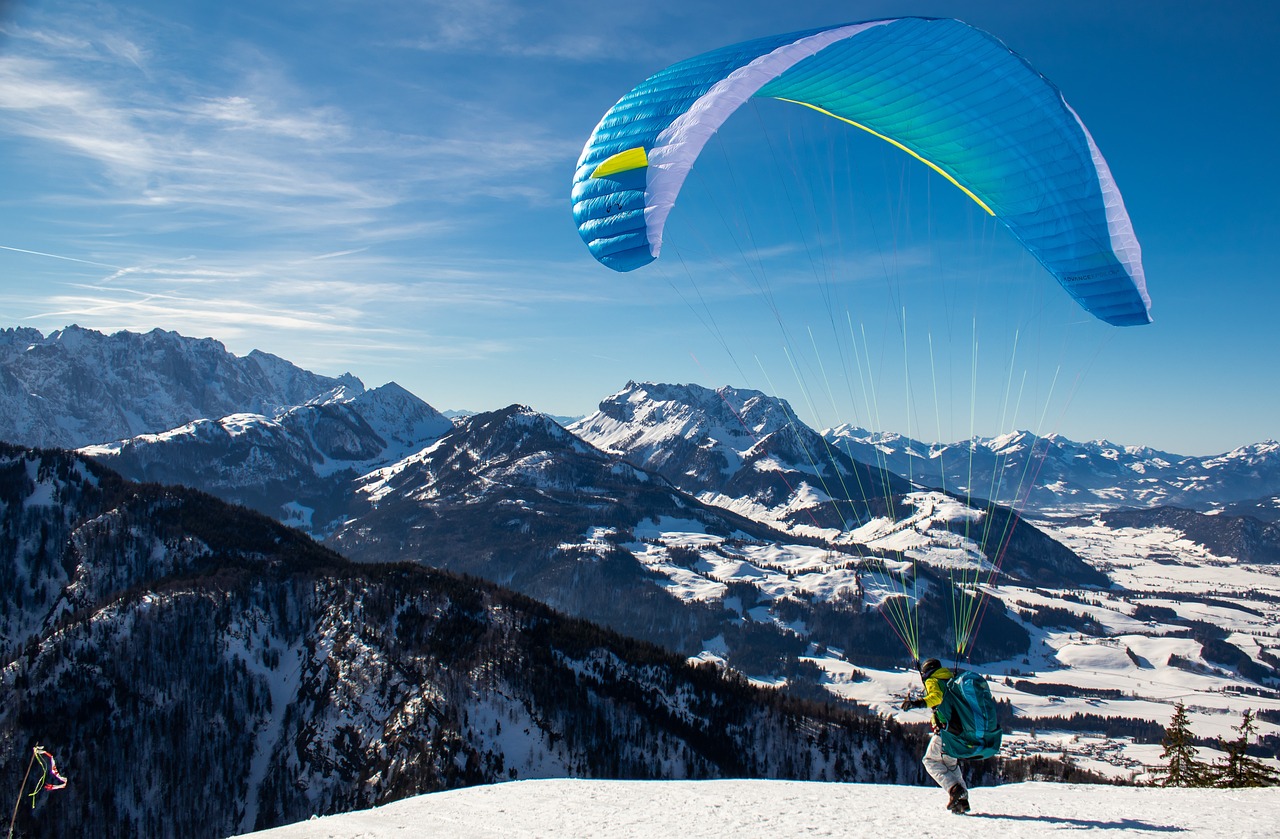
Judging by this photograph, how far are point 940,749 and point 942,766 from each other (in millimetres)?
333

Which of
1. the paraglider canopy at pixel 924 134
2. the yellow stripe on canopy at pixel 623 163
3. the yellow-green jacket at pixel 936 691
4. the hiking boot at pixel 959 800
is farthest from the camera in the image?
the paraglider canopy at pixel 924 134

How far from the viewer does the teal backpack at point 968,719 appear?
14.7 metres

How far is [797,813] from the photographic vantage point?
49.1 feet

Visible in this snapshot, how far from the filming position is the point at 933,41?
23.6 meters

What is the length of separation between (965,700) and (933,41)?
67.0 feet

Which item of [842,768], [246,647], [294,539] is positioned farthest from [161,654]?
[842,768]

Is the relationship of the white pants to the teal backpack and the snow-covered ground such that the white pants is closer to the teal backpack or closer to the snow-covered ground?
the teal backpack

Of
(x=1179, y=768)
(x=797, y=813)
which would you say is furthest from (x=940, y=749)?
(x=1179, y=768)

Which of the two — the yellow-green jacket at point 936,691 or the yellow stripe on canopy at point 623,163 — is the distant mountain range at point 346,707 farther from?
the yellow stripe on canopy at point 623,163

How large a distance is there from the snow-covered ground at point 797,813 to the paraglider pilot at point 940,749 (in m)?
0.50

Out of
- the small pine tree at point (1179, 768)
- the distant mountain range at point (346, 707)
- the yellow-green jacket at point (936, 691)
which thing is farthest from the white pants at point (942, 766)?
the distant mountain range at point (346, 707)

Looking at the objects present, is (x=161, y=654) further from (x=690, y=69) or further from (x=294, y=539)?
(x=690, y=69)

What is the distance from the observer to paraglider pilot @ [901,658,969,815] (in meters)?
14.6

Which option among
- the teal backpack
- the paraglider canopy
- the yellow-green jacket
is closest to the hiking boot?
the teal backpack
